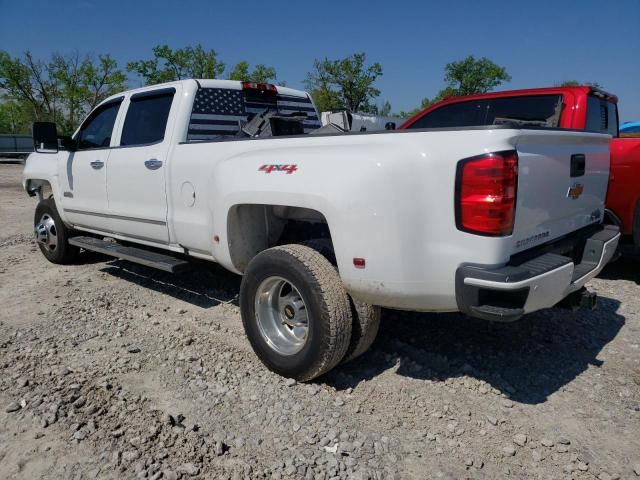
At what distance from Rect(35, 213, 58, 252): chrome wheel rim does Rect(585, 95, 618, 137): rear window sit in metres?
6.11

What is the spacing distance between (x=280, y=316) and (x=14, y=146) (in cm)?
3908

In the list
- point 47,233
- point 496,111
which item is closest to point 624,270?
point 496,111

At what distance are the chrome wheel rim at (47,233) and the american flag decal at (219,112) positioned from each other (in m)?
2.83

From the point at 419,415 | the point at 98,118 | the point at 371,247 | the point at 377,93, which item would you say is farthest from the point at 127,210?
the point at 377,93

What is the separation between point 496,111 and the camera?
552cm

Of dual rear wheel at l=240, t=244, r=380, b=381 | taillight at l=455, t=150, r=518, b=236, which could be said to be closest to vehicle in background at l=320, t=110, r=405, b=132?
taillight at l=455, t=150, r=518, b=236

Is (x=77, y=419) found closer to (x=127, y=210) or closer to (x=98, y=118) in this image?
(x=127, y=210)

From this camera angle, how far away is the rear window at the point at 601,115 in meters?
5.08

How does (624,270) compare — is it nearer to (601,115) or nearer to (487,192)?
(601,115)

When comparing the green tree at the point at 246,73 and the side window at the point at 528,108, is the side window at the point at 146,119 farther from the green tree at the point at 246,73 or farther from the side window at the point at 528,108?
the green tree at the point at 246,73

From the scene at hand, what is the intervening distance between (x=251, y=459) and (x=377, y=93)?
39027 millimetres

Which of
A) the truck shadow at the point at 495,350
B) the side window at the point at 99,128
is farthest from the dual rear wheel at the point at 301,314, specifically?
the side window at the point at 99,128

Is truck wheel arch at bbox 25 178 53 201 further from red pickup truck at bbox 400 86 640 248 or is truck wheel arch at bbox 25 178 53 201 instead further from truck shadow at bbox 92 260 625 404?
red pickup truck at bbox 400 86 640 248

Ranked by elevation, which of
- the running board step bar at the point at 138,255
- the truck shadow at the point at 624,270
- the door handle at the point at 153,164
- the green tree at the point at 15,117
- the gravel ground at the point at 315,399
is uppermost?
Result: the green tree at the point at 15,117
